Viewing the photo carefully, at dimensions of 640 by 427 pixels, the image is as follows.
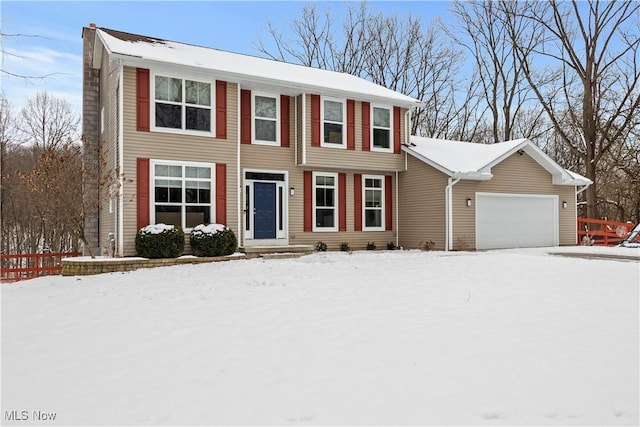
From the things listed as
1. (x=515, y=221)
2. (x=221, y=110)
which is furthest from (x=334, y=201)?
(x=515, y=221)

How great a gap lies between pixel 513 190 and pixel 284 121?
26.9ft

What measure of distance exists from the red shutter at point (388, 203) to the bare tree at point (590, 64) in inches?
498

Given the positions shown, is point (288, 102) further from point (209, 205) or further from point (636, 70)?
point (636, 70)

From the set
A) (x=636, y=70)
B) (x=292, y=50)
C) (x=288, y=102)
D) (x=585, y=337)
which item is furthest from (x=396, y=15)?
(x=585, y=337)

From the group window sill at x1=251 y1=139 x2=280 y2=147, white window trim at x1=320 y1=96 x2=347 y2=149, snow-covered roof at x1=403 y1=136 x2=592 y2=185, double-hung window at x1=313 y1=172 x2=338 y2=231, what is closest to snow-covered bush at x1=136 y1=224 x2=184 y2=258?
window sill at x1=251 y1=139 x2=280 y2=147

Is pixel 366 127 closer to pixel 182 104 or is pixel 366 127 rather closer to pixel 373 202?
pixel 373 202

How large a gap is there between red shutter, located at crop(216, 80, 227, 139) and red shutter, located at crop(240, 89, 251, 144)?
1001 millimetres

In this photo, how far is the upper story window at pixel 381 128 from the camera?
16.0 metres

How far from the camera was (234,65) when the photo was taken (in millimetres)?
14352

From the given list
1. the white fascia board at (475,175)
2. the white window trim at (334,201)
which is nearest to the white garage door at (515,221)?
the white fascia board at (475,175)

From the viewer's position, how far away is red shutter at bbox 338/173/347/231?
51.3 ft

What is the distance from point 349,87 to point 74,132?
59.4 ft

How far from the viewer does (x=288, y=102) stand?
14.9 meters

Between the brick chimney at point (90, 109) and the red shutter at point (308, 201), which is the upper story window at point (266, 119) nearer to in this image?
the red shutter at point (308, 201)
